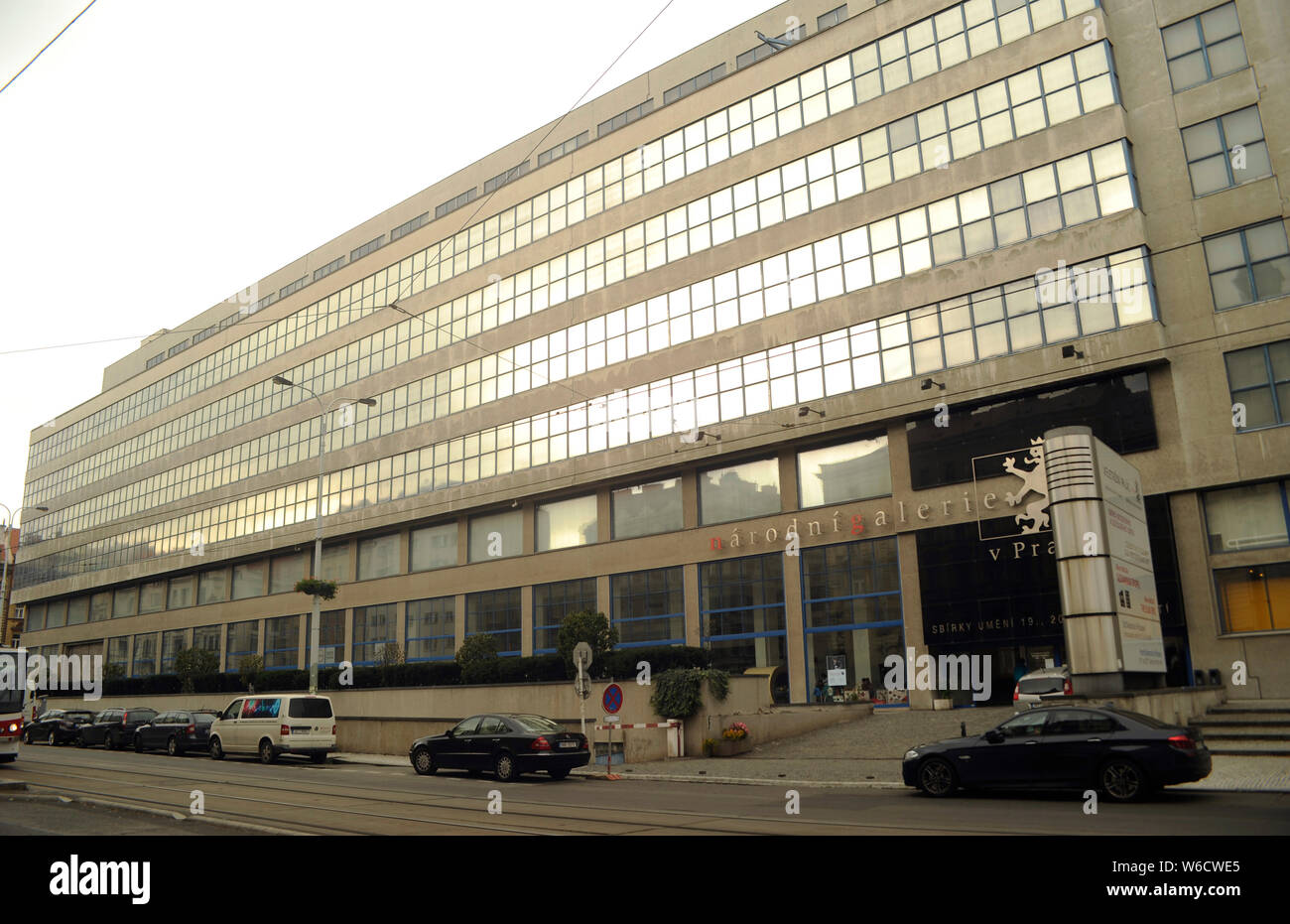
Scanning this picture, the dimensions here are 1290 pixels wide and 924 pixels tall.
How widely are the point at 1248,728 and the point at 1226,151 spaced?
55.3 feet

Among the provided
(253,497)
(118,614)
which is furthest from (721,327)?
(118,614)

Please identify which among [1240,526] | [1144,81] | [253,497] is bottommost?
[1240,526]

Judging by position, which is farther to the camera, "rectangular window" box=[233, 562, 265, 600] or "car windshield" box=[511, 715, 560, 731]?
"rectangular window" box=[233, 562, 265, 600]

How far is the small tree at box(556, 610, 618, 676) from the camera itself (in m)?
28.3

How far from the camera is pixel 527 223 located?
44.5 metres

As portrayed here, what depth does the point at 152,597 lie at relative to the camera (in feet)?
212

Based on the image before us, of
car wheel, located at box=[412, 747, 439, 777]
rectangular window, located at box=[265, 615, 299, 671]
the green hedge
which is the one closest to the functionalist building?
rectangular window, located at box=[265, 615, 299, 671]

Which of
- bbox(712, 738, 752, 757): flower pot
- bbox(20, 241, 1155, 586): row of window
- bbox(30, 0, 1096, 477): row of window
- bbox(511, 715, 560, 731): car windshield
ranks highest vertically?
bbox(30, 0, 1096, 477): row of window

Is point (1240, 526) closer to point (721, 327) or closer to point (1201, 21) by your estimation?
point (1201, 21)

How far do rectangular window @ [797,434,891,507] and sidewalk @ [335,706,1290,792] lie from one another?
747 centimetres

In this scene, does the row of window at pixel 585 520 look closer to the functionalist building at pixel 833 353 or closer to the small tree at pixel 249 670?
the functionalist building at pixel 833 353

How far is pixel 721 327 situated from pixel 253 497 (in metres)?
34.7

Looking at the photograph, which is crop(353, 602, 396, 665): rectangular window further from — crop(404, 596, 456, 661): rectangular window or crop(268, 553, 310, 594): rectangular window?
crop(268, 553, 310, 594): rectangular window

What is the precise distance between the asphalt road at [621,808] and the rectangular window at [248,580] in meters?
36.2
